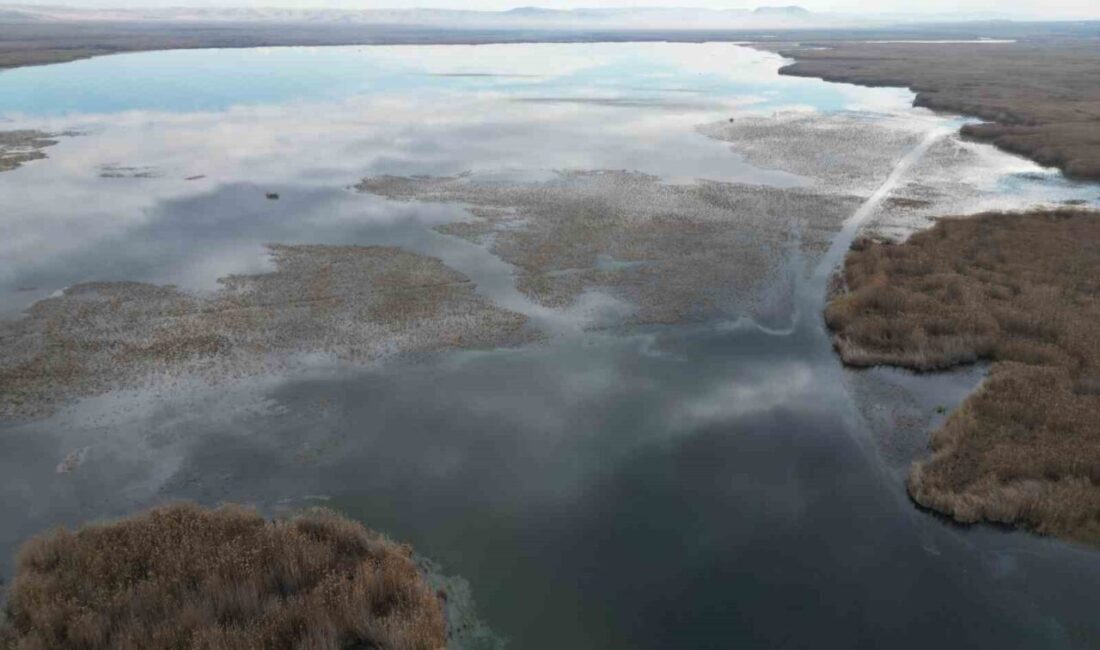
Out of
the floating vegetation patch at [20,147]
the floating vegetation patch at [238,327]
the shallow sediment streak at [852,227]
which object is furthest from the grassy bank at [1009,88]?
the floating vegetation patch at [20,147]

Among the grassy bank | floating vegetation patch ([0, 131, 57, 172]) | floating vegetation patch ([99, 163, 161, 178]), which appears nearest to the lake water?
floating vegetation patch ([99, 163, 161, 178])

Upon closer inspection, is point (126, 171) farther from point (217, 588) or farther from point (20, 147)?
point (217, 588)

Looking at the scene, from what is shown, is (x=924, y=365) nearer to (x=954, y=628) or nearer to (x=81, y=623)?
(x=954, y=628)

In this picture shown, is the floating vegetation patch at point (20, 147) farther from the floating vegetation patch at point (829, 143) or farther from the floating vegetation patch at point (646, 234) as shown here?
the floating vegetation patch at point (829, 143)

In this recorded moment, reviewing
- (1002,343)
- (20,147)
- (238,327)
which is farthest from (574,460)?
(20,147)

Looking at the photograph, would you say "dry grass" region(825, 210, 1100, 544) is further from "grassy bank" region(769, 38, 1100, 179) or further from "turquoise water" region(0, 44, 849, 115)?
"turquoise water" region(0, 44, 849, 115)

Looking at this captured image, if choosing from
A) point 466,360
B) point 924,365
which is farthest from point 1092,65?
point 466,360
